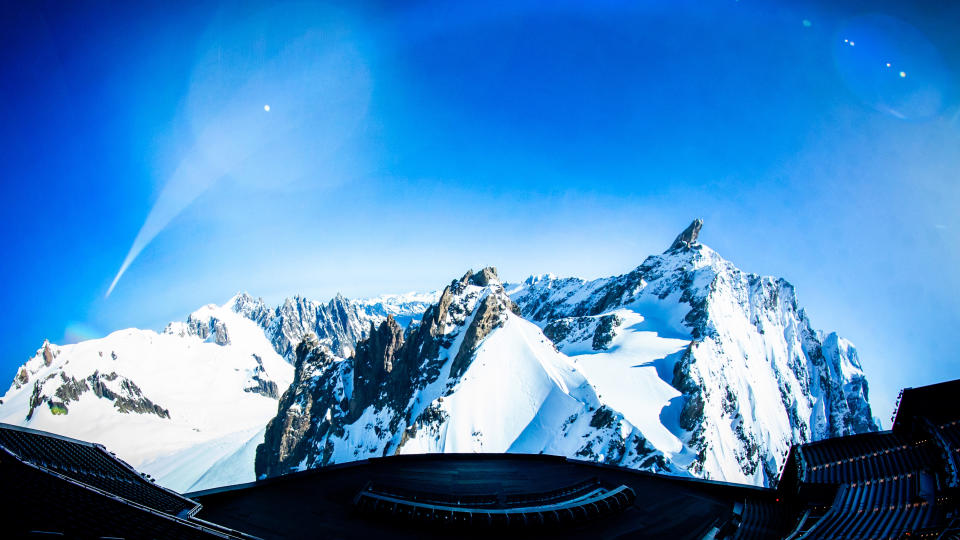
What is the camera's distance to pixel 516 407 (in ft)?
387

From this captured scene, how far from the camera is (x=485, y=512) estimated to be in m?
20.7

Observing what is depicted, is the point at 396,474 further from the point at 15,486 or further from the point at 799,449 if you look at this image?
the point at 799,449

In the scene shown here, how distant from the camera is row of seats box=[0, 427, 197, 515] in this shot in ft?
71.7

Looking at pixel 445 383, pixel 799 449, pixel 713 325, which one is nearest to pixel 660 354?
pixel 713 325

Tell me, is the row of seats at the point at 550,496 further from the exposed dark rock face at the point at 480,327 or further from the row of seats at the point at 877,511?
the exposed dark rock face at the point at 480,327

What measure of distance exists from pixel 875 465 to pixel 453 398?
3894 inches

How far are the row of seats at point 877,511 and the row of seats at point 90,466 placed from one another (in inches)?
1448

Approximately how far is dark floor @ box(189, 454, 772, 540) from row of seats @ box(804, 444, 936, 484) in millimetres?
7741

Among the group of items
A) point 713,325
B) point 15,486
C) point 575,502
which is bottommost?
point 575,502

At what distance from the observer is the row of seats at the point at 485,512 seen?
67.8ft

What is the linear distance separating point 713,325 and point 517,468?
18953cm

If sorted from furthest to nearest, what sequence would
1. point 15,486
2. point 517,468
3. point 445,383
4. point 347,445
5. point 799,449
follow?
point 347,445 → point 445,383 → point 517,468 → point 799,449 → point 15,486

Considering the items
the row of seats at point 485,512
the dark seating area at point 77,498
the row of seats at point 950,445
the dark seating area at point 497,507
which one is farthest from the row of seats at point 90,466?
the row of seats at point 950,445

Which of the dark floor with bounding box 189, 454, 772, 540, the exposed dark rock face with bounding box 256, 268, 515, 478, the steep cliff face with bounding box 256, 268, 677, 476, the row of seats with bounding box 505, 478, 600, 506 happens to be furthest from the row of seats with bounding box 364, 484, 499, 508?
the exposed dark rock face with bounding box 256, 268, 515, 478
